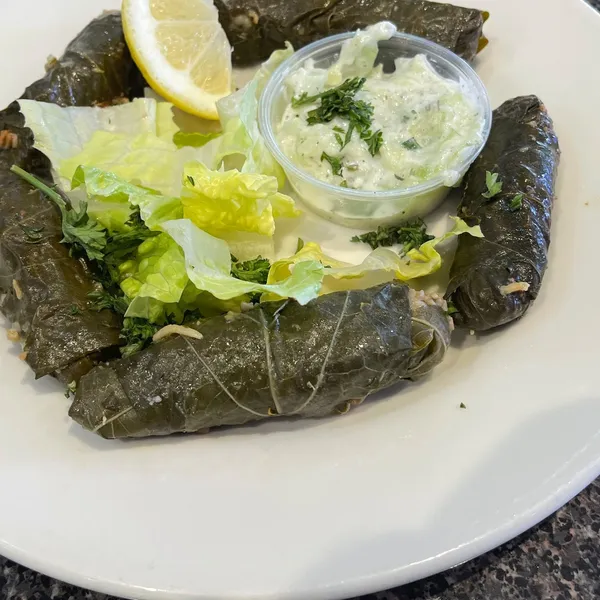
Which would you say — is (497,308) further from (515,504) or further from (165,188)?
(165,188)

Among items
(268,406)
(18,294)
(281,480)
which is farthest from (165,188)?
(281,480)

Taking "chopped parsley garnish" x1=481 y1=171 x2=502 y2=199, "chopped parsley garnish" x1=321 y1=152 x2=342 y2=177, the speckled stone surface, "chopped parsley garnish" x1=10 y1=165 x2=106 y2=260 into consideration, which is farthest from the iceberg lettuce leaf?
"chopped parsley garnish" x1=481 y1=171 x2=502 y2=199

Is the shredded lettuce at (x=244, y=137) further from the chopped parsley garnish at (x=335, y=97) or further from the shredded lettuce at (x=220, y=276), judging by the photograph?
the shredded lettuce at (x=220, y=276)

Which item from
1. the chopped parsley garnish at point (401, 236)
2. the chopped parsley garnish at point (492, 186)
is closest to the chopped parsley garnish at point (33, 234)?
the chopped parsley garnish at point (401, 236)

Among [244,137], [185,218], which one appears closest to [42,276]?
[185,218]

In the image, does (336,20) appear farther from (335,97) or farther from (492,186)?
(492,186)

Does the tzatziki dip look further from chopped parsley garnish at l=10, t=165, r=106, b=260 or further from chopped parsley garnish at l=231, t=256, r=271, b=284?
chopped parsley garnish at l=10, t=165, r=106, b=260
